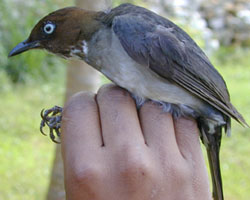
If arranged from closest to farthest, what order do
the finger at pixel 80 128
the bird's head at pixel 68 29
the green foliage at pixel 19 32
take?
the finger at pixel 80 128
the bird's head at pixel 68 29
the green foliage at pixel 19 32

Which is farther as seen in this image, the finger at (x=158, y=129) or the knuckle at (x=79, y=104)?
the knuckle at (x=79, y=104)

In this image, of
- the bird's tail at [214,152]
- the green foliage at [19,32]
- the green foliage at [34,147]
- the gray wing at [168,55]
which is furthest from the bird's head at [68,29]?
the green foliage at [19,32]

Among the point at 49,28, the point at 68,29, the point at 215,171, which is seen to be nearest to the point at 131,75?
the point at 68,29

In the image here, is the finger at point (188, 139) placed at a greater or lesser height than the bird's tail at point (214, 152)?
greater

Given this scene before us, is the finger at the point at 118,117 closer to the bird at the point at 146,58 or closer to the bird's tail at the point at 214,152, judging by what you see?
the bird at the point at 146,58

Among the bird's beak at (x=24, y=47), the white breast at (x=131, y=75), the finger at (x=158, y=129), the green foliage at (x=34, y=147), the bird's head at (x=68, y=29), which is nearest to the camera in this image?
the finger at (x=158, y=129)

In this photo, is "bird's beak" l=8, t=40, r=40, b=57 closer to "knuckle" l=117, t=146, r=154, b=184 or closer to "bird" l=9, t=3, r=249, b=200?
"bird" l=9, t=3, r=249, b=200

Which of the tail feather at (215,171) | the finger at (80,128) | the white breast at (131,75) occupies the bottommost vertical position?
the tail feather at (215,171)

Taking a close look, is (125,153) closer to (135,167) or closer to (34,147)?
(135,167)

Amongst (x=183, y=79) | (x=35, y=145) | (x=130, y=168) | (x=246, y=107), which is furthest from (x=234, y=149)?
(x=130, y=168)
